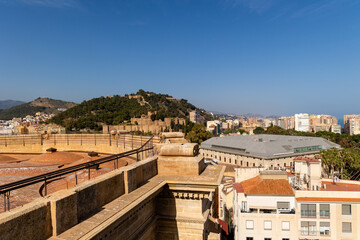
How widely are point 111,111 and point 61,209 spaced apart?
4231 inches

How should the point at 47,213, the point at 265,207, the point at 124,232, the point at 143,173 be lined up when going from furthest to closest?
the point at 265,207 → the point at 143,173 → the point at 124,232 → the point at 47,213

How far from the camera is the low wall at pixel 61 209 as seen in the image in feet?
8.25

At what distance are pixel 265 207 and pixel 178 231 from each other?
18168 mm

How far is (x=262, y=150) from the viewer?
181ft

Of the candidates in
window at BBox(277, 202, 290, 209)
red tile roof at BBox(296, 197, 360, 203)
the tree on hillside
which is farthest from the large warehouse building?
window at BBox(277, 202, 290, 209)

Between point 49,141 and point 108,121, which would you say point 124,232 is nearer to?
point 49,141

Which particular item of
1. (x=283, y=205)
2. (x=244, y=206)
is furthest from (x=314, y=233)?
(x=244, y=206)

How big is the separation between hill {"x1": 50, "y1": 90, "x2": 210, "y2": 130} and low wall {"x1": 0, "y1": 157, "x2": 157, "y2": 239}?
67842mm

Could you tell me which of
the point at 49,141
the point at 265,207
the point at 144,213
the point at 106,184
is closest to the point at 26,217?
the point at 106,184

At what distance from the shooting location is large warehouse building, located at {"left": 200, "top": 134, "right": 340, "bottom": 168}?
53.9 meters

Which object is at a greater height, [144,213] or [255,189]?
[144,213]

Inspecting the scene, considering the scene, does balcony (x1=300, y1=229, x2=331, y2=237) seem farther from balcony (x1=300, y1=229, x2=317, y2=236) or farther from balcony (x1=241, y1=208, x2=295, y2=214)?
balcony (x1=241, y1=208, x2=295, y2=214)

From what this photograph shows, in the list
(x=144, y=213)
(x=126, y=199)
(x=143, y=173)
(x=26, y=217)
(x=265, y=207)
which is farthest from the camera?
(x=265, y=207)

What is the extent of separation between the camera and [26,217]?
263cm
